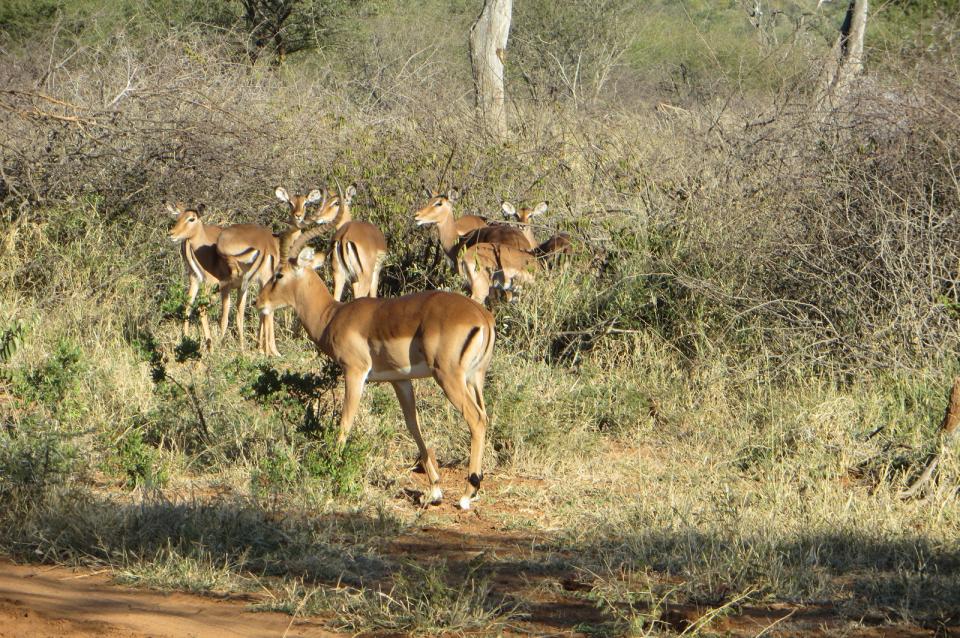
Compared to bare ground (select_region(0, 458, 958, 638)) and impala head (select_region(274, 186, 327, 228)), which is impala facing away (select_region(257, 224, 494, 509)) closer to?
bare ground (select_region(0, 458, 958, 638))

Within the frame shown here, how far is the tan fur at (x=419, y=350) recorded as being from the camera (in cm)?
569

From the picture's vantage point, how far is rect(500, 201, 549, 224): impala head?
9877mm

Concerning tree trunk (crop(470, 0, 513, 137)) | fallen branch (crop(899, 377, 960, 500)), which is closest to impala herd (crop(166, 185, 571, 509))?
fallen branch (crop(899, 377, 960, 500))

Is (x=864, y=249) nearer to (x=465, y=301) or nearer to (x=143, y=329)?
(x=465, y=301)

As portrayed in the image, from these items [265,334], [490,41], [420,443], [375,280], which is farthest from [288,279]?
[490,41]

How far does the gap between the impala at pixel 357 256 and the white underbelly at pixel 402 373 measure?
13.6 ft

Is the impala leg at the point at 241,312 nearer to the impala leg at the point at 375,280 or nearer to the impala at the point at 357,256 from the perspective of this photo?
the impala at the point at 357,256

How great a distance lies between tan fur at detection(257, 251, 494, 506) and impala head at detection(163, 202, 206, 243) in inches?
168

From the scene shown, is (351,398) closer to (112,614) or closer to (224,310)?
(112,614)

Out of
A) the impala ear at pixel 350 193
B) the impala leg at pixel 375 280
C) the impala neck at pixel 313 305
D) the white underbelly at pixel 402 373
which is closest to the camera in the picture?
the white underbelly at pixel 402 373

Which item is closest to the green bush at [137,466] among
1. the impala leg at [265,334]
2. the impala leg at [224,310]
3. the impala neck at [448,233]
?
the impala leg at [265,334]

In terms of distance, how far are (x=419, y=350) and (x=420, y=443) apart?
0.46m

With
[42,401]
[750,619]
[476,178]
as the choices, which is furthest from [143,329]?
[750,619]

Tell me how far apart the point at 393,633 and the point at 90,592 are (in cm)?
120
